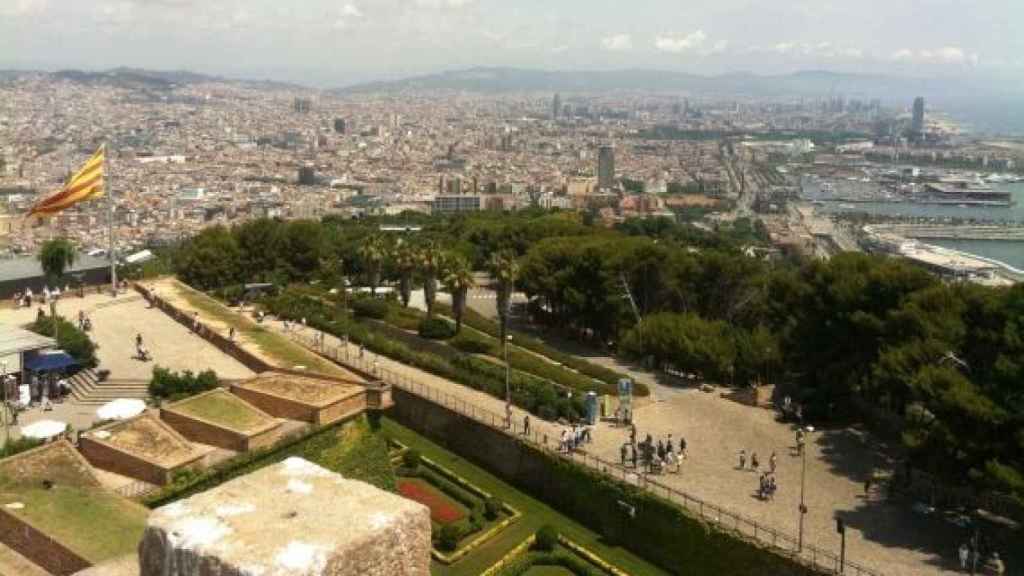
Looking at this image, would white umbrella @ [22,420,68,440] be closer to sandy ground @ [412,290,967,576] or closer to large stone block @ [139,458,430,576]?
sandy ground @ [412,290,967,576]

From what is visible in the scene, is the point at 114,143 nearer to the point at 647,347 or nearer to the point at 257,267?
the point at 257,267

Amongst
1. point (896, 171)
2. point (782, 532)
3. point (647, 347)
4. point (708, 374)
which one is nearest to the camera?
point (782, 532)

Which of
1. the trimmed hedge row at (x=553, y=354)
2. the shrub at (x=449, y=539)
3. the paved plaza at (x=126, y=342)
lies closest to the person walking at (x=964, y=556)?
the shrub at (x=449, y=539)

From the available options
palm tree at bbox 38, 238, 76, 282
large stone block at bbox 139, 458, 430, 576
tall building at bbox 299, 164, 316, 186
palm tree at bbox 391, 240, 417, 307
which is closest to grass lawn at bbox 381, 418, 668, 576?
large stone block at bbox 139, 458, 430, 576

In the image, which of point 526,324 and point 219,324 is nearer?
point 219,324

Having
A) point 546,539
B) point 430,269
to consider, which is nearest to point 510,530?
point 546,539

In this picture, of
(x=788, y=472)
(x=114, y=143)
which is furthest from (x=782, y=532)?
(x=114, y=143)

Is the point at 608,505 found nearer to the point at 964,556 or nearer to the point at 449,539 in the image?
the point at 449,539
